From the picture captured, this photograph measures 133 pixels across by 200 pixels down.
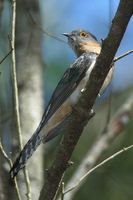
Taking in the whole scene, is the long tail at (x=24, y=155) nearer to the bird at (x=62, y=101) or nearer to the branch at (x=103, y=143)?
the bird at (x=62, y=101)

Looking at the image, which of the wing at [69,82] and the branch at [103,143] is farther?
the branch at [103,143]

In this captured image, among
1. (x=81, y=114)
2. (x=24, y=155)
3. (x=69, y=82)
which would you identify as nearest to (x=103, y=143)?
(x=69, y=82)

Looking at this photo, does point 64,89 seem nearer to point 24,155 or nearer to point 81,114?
point 24,155

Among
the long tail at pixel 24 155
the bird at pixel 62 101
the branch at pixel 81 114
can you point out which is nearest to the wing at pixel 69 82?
the bird at pixel 62 101

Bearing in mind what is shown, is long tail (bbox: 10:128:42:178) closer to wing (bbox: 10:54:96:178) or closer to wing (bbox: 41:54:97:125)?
wing (bbox: 10:54:96:178)

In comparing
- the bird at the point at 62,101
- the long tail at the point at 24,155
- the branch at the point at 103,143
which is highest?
the bird at the point at 62,101

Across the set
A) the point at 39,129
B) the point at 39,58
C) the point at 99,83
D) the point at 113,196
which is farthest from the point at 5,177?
the point at 113,196

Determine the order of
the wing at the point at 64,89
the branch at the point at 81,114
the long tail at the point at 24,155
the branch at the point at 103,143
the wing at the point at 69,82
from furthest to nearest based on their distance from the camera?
the branch at the point at 103,143 → the wing at the point at 69,82 → the wing at the point at 64,89 → the long tail at the point at 24,155 → the branch at the point at 81,114

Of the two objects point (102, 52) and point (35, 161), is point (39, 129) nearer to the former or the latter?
point (35, 161)

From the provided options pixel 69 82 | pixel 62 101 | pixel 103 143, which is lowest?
pixel 103 143

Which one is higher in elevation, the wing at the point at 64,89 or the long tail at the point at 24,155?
the wing at the point at 64,89

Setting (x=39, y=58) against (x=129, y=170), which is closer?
(x=39, y=58)
